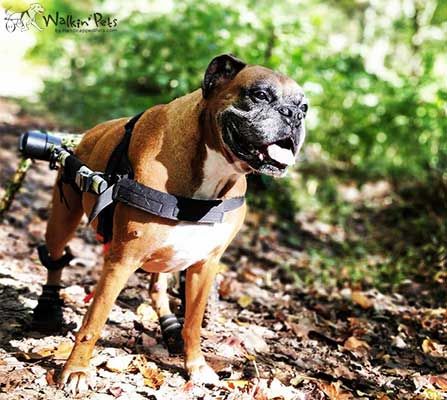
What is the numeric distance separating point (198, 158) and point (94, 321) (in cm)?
92

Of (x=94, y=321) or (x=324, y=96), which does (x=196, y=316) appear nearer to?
(x=94, y=321)

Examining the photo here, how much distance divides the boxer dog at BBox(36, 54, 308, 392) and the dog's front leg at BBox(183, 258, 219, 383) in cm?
9

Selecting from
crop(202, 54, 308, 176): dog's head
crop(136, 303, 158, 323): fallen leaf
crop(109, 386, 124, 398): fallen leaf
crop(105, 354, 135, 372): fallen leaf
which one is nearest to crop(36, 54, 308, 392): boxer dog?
crop(202, 54, 308, 176): dog's head

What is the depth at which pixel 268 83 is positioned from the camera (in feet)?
8.23

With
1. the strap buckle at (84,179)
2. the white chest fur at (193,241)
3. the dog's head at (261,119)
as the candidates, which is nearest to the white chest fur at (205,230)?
the white chest fur at (193,241)

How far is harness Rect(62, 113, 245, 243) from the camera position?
8.43ft

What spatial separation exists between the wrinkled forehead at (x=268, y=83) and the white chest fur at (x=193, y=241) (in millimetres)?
688

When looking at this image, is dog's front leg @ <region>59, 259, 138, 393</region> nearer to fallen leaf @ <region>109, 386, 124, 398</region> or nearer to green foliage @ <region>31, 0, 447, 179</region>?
fallen leaf @ <region>109, 386, 124, 398</region>

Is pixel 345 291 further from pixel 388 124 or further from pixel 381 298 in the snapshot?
pixel 388 124

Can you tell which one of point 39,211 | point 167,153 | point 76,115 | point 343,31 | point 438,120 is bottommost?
point 39,211

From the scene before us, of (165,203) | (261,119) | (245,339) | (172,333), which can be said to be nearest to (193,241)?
(165,203)

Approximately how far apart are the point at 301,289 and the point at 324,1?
12434 mm

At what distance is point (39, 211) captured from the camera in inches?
223

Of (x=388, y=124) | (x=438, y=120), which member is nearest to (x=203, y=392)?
(x=438, y=120)
